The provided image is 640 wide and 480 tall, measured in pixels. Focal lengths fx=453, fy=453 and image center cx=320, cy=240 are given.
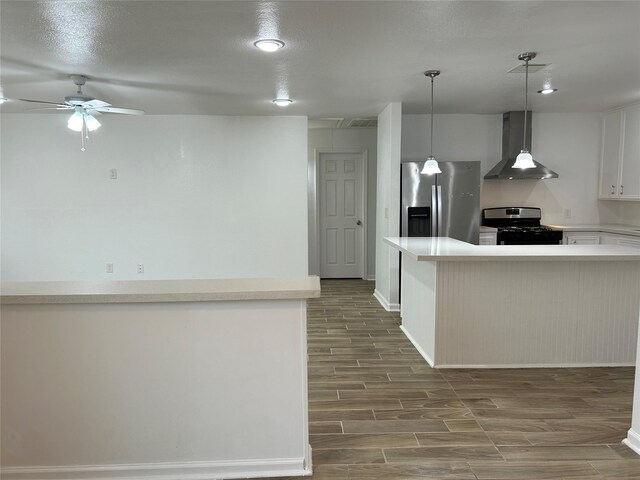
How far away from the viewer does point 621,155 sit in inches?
208

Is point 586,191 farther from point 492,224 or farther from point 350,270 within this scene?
point 350,270

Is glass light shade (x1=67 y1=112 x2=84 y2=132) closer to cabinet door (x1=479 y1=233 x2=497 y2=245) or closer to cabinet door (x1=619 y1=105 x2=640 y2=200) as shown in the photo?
cabinet door (x1=479 y1=233 x2=497 y2=245)

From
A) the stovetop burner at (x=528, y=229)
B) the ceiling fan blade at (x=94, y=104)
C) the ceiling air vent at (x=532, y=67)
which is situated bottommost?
the stovetop burner at (x=528, y=229)

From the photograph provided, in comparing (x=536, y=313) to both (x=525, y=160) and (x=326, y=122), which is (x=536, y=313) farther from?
(x=326, y=122)

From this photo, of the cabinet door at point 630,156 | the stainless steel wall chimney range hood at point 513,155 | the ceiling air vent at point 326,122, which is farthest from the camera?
the ceiling air vent at point 326,122

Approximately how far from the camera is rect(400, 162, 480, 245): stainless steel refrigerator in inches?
198

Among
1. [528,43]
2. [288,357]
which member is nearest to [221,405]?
[288,357]

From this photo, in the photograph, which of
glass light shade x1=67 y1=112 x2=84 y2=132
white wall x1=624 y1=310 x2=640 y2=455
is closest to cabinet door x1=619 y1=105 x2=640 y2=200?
white wall x1=624 y1=310 x2=640 y2=455

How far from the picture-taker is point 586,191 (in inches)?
226

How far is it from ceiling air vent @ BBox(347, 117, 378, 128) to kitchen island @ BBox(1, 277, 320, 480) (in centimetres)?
438

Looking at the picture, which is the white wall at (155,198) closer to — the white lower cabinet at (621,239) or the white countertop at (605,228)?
the white countertop at (605,228)

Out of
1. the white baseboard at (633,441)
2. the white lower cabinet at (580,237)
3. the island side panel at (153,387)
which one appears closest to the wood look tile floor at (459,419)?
the white baseboard at (633,441)

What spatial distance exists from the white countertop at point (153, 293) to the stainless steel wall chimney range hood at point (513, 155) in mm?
4057

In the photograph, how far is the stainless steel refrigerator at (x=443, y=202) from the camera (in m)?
5.02
